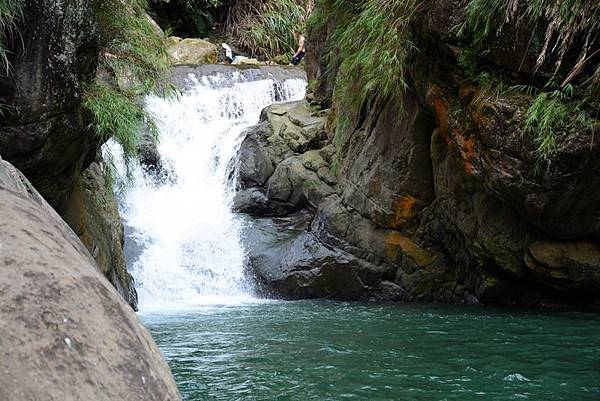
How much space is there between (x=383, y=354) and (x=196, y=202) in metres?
7.48

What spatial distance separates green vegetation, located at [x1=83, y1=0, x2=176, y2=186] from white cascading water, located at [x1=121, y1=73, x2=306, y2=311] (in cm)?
89

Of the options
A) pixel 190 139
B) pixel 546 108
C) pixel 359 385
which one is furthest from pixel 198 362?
pixel 190 139

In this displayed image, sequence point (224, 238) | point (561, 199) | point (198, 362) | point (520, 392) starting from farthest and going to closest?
point (224, 238) < point (561, 199) < point (198, 362) < point (520, 392)

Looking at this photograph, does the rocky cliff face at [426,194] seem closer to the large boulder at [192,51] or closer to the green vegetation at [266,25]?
the large boulder at [192,51]

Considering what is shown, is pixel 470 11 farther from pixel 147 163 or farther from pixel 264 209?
pixel 147 163

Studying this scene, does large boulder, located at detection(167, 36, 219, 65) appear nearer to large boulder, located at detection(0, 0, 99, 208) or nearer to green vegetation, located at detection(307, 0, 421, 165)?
green vegetation, located at detection(307, 0, 421, 165)

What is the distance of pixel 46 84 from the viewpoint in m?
5.57

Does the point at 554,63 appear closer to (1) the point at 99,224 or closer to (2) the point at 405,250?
(2) the point at 405,250

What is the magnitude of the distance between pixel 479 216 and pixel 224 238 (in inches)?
183

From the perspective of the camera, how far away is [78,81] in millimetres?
5871

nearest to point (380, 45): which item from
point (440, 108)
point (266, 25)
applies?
point (440, 108)

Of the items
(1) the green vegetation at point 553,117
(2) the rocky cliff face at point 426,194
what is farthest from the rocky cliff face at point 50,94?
(1) the green vegetation at point 553,117

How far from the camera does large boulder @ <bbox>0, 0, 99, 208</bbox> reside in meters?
5.44

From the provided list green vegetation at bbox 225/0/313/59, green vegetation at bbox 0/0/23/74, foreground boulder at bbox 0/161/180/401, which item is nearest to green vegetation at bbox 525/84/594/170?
green vegetation at bbox 0/0/23/74
